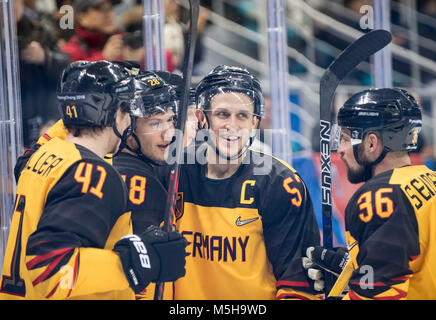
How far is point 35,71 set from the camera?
2.67m

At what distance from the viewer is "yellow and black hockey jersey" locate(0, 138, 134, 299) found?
189 centimetres

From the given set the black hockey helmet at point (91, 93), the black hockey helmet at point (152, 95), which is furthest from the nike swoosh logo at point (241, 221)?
the black hockey helmet at point (91, 93)

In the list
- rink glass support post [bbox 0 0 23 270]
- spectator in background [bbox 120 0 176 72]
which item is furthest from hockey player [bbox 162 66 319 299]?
rink glass support post [bbox 0 0 23 270]

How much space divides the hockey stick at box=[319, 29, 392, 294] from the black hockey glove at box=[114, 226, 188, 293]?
23.7 inches

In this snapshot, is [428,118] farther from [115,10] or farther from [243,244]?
[243,244]

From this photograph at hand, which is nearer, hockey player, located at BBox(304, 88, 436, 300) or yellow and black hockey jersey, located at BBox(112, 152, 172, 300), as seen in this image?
hockey player, located at BBox(304, 88, 436, 300)

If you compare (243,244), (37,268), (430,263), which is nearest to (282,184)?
(243,244)

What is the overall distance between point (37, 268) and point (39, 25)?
142 cm

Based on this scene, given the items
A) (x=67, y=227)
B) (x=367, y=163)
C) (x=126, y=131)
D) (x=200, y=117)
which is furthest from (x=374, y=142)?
(x=67, y=227)

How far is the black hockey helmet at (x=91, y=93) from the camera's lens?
6.72 ft

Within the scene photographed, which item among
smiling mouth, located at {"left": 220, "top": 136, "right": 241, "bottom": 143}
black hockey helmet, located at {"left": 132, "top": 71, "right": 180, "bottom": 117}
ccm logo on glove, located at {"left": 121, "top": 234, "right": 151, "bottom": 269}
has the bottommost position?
ccm logo on glove, located at {"left": 121, "top": 234, "right": 151, "bottom": 269}

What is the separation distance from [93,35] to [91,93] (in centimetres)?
79

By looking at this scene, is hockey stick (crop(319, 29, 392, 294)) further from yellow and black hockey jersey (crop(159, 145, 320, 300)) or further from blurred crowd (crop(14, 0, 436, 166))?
blurred crowd (crop(14, 0, 436, 166))
